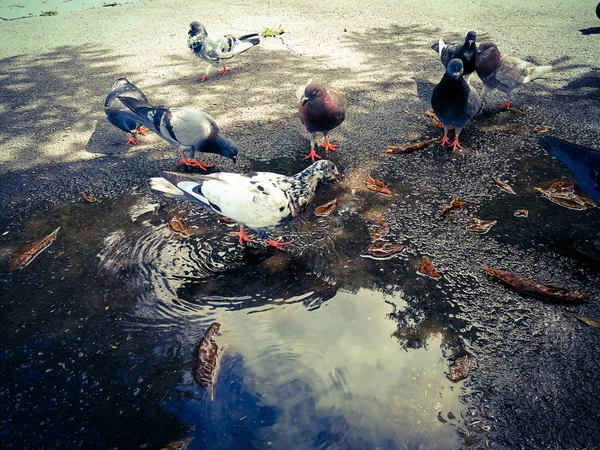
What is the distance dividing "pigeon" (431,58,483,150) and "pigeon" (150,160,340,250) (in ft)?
5.43

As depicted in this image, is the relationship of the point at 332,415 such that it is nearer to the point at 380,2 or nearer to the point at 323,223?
the point at 323,223

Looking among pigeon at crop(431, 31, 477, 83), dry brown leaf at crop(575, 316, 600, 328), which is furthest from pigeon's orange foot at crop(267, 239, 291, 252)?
pigeon at crop(431, 31, 477, 83)

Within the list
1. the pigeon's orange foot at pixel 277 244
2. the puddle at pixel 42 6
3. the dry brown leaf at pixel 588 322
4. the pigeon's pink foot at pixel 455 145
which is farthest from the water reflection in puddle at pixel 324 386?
the puddle at pixel 42 6

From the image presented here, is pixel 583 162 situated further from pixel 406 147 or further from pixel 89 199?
pixel 89 199

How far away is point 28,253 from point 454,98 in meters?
3.81

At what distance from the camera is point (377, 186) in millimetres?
3873

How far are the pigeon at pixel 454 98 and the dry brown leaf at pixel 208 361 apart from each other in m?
2.97

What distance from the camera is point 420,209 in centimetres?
361

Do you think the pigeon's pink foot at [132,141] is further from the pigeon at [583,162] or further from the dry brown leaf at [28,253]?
the pigeon at [583,162]

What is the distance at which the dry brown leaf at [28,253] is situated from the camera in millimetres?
→ 3189

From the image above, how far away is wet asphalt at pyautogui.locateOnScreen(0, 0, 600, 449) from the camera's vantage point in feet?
8.14

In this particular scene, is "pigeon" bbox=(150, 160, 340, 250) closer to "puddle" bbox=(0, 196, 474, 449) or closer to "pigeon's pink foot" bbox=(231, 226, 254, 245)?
"pigeon's pink foot" bbox=(231, 226, 254, 245)

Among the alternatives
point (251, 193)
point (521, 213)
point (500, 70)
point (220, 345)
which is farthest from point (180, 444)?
point (500, 70)

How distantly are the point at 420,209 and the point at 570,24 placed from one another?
6.20 meters
